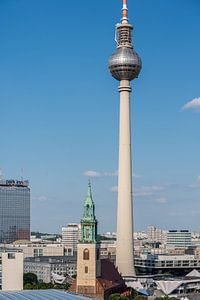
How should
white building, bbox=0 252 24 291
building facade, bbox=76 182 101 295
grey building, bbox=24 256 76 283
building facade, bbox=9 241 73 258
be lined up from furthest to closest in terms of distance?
1. building facade, bbox=9 241 73 258
2. grey building, bbox=24 256 76 283
3. white building, bbox=0 252 24 291
4. building facade, bbox=76 182 101 295

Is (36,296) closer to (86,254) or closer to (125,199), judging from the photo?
(86,254)

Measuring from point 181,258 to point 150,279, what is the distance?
118 feet

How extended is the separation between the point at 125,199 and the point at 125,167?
4512 millimetres

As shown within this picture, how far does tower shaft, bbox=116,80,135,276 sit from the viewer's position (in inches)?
4018

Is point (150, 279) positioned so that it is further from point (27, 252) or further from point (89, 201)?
point (27, 252)

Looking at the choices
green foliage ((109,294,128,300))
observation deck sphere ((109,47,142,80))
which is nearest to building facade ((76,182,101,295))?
green foliage ((109,294,128,300))

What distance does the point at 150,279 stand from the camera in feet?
359

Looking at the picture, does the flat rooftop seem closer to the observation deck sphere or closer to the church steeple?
the church steeple

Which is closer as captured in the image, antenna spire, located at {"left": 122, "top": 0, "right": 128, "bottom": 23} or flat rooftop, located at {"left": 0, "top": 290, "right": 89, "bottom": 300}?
flat rooftop, located at {"left": 0, "top": 290, "right": 89, "bottom": 300}

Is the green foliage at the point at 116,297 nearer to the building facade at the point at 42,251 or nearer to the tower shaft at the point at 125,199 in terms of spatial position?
the tower shaft at the point at 125,199

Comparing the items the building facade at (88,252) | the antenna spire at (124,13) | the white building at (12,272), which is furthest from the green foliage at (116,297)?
the antenna spire at (124,13)

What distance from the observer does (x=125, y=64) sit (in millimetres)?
107125

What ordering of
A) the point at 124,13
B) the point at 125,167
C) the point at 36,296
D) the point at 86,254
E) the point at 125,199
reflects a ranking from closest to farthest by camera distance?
the point at 36,296
the point at 86,254
the point at 125,199
the point at 125,167
the point at 124,13

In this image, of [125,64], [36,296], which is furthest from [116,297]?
[125,64]
